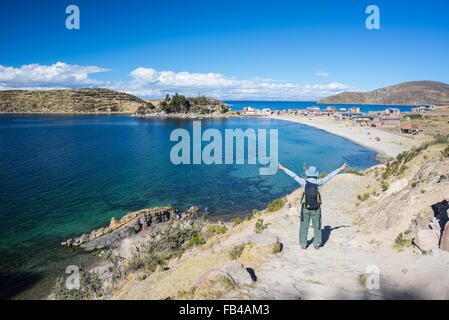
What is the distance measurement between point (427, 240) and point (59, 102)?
201m

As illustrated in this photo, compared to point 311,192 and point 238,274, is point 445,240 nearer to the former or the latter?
point 311,192

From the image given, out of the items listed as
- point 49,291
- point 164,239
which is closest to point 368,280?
point 164,239

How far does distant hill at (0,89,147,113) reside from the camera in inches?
6181

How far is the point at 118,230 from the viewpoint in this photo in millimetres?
17797

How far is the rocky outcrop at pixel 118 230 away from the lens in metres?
16.6

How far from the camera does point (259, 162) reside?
43.3m

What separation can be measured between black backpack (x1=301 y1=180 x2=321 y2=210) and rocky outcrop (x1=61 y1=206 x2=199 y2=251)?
9.82 m

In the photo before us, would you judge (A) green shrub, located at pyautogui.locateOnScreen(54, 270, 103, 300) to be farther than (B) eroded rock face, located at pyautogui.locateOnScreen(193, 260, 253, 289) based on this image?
Yes

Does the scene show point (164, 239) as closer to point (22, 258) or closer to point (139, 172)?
point (22, 258)

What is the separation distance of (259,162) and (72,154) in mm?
33748

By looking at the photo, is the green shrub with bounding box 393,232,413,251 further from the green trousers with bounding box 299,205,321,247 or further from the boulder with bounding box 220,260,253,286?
the boulder with bounding box 220,260,253,286

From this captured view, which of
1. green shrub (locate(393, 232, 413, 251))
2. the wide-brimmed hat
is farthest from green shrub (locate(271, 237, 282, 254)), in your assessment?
green shrub (locate(393, 232, 413, 251))

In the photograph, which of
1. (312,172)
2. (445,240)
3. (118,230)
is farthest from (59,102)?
(445,240)

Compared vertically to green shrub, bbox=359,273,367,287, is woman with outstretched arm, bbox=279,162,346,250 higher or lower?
higher
